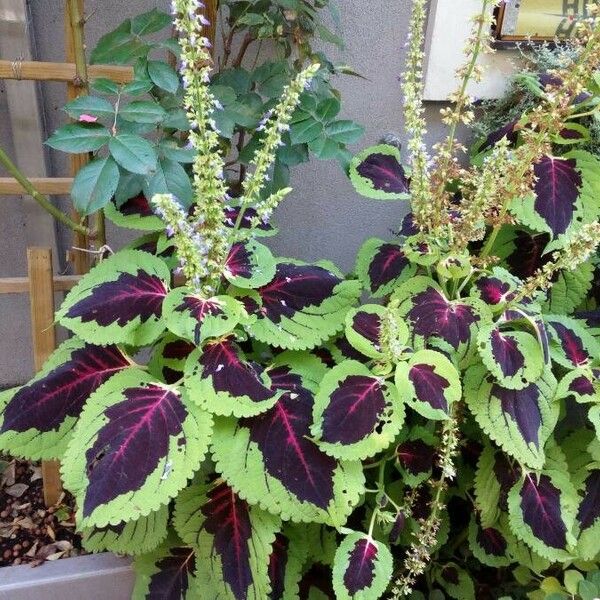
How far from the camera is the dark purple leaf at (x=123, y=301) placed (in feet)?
3.21

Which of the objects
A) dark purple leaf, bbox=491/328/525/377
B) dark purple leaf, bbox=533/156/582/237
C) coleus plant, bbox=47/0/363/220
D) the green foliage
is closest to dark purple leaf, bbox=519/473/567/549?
the green foliage

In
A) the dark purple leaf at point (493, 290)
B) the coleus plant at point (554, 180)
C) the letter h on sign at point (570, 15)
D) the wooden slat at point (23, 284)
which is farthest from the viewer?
the letter h on sign at point (570, 15)

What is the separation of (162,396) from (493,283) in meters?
0.65

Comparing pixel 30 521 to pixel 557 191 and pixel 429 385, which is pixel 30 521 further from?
pixel 557 191

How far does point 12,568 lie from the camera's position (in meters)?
1.35

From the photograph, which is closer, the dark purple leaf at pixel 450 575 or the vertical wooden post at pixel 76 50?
the vertical wooden post at pixel 76 50

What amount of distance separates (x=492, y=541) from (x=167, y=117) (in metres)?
1.07

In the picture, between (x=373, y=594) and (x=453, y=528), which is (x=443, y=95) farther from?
(x=373, y=594)

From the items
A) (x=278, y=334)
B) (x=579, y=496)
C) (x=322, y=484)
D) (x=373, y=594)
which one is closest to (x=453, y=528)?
(x=579, y=496)

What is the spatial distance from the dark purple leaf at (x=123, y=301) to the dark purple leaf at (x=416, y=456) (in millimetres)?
536

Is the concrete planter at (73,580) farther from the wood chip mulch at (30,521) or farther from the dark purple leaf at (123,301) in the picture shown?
the dark purple leaf at (123,301)

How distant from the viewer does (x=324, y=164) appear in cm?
183

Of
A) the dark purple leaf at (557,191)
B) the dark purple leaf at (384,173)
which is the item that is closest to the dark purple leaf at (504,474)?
the dark purple leaf at (557,191)

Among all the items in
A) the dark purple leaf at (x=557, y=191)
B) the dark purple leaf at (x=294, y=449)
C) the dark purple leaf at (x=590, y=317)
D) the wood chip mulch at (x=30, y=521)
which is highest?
the dark purple leaf at (x=557, y=191)
